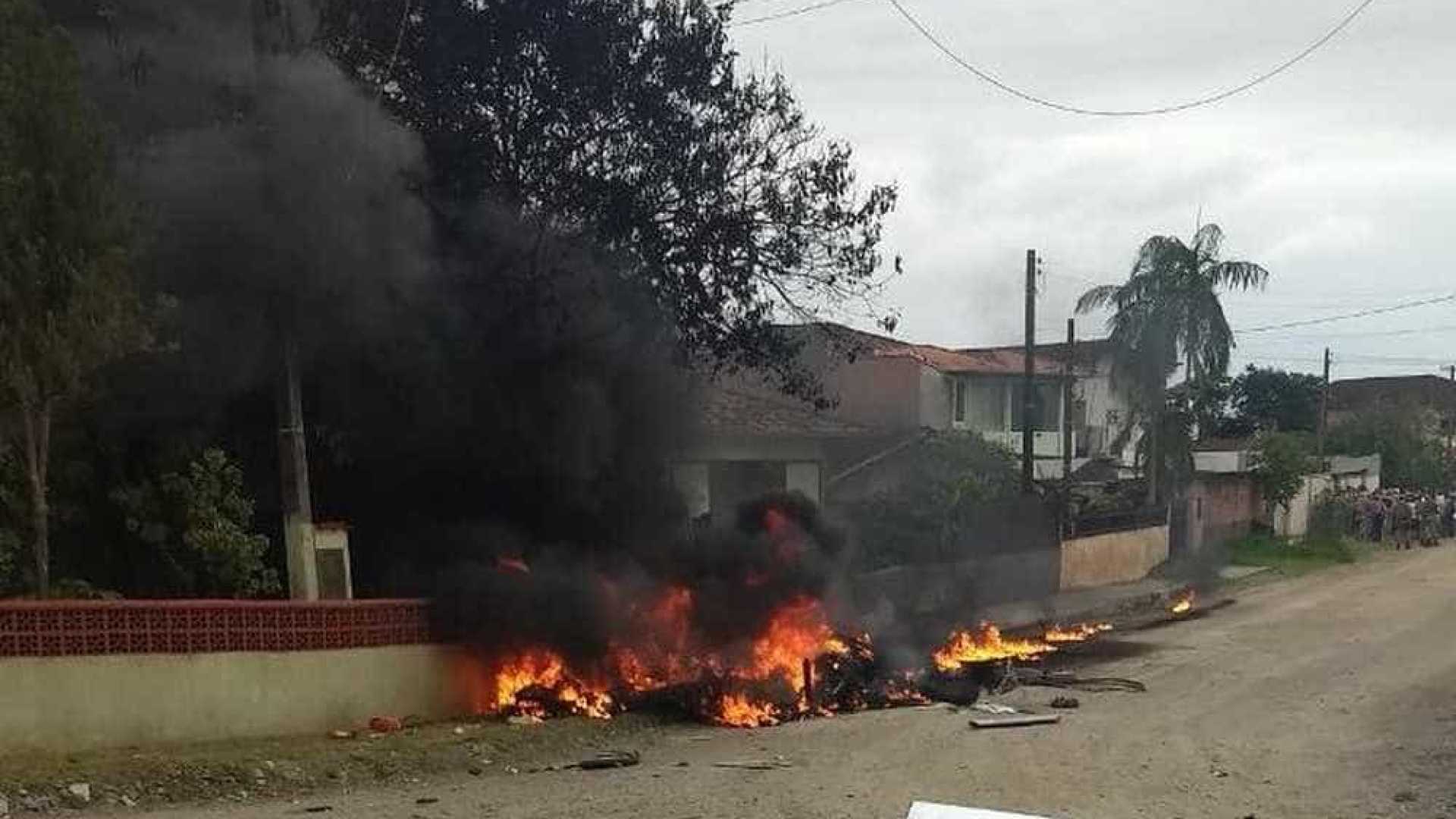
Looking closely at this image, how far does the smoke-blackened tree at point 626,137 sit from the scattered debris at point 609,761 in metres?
6.29

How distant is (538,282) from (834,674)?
5.14m

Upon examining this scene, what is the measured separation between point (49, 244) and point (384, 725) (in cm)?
449

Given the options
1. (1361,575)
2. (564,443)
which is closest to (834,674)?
(564,443)

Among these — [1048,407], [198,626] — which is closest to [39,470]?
[198,626]

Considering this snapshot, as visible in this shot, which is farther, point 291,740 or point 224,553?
point 224,553

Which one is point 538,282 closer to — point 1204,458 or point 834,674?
point 834,674

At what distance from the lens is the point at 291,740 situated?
10.5 metres

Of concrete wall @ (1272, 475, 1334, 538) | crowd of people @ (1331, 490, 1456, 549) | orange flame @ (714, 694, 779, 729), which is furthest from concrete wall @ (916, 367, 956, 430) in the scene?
orange flame @ (714, 694, 779, 729)

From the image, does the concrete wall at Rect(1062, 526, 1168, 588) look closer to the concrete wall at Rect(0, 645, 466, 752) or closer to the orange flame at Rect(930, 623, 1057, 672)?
the orange flame at Rect(930, 623, 1057, 672)

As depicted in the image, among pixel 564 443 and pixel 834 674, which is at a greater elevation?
pixel 564 443

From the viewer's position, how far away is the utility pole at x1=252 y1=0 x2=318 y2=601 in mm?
12633

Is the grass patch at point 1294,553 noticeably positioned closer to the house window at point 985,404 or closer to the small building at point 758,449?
the house window at point 985,404

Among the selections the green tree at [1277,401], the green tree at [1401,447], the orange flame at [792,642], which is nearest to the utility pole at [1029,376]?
the orange flame at [792,642]

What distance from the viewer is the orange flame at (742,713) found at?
41.9 feet
